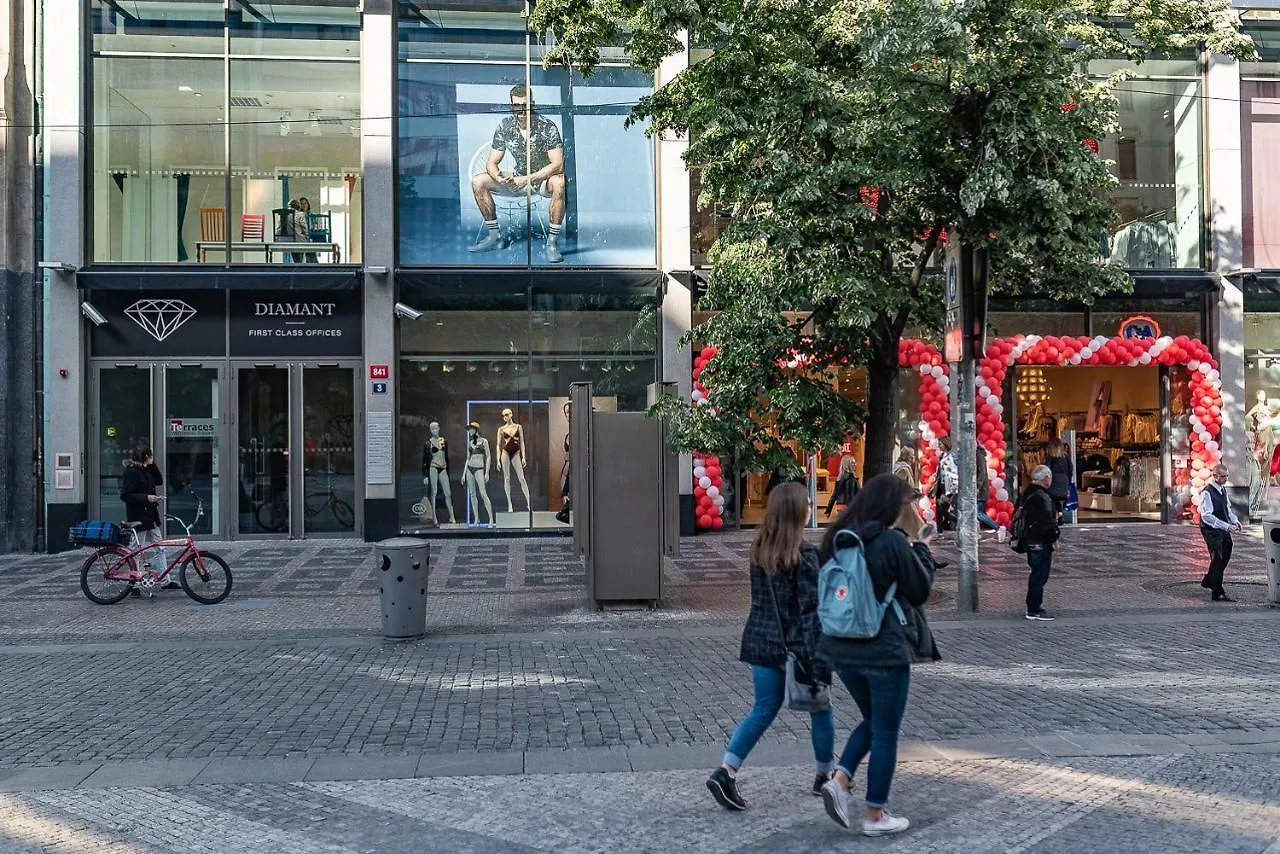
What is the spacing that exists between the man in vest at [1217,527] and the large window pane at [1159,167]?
8819 mm

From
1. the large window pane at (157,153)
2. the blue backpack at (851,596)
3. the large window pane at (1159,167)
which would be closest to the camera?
the blue backpack at (851,596)

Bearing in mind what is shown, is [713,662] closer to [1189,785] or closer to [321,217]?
[1189,785]

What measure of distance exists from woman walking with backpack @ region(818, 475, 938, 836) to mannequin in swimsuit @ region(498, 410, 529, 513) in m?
14.1

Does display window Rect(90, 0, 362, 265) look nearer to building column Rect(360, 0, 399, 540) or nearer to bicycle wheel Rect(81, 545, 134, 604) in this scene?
building column Rect(360, 0, 399, 540)

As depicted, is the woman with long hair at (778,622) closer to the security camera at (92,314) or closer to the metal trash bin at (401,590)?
the metal trash bin at (401,590)

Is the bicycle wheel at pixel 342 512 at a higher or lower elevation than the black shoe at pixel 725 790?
higher

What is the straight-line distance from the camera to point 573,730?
7.00 m

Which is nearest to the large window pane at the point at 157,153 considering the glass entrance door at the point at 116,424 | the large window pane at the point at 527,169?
the glass entrance door at the point at 116,424

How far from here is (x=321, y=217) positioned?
740 inches

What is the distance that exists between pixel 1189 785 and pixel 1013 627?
4.97 meters

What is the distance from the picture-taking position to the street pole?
11.5 meters

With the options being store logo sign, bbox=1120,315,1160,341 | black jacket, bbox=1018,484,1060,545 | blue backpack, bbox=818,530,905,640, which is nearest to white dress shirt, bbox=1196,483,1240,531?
black jacket, bbox=1018,484,1060,545

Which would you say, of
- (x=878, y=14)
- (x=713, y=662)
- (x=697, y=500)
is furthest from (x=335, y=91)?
(x=713, y=662)

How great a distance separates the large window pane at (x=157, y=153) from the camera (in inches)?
722
